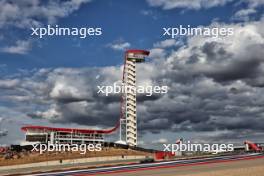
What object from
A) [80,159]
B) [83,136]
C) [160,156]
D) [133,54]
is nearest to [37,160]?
[80,159]

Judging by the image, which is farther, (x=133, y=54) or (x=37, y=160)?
(x=133, y=54)

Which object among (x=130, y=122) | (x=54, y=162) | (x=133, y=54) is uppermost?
(x=133, y=54)

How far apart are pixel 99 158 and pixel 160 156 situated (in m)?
14.0

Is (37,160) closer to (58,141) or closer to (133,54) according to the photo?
(58,141)

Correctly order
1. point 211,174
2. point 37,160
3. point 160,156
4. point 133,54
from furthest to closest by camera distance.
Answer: point 133,54 → point 37,160 → point 160,156 → point 211,174

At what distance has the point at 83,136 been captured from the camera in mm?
104688

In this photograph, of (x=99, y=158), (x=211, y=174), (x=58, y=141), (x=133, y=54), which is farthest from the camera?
(x=133, y=54)

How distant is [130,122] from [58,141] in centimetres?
2051

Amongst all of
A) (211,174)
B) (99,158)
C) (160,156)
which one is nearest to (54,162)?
(99,158)

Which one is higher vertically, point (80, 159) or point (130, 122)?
point (130, 122)

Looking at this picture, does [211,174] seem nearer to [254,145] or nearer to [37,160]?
[254,145]

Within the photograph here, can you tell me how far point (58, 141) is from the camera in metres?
97.9

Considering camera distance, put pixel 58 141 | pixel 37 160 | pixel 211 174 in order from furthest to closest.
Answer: pixel 58 141 < pixel 37 160 < pixel 211 174

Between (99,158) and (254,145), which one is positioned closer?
(254,145)
